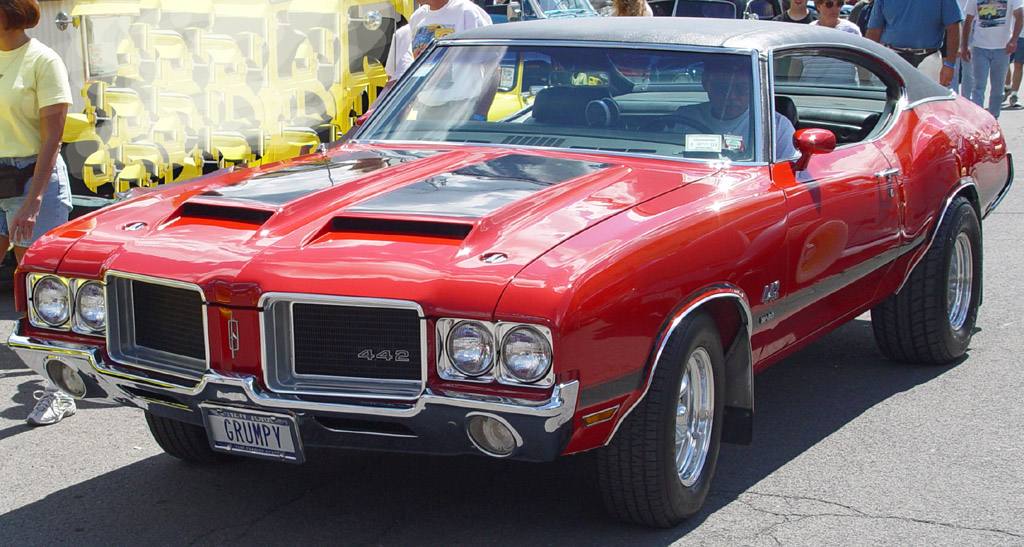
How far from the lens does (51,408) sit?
16.8ft

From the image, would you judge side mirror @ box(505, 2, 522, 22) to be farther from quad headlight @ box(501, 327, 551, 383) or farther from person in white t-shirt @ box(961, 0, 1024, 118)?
quad headlight @ box(501, 327, 551, 383)

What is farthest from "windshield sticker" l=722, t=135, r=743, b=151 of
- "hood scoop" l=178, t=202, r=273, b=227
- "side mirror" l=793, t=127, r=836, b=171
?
"hood scoop" l=178, t=202, r=273, b=227

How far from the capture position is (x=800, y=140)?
14.9ft

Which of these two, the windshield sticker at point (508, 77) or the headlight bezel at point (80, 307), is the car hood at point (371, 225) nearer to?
the headlight bezel at point (80, 307)

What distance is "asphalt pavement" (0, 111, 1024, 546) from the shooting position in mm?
3906

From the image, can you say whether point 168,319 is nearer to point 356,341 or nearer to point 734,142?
point 356,341

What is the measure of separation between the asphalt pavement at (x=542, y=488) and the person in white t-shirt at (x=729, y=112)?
3.83 feet

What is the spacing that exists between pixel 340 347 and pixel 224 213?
0.76 meters

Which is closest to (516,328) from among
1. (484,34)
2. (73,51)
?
(484,34)

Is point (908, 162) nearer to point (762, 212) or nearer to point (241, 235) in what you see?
point (762, 212)

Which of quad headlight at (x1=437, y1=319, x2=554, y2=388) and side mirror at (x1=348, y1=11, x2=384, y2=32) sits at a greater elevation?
side mirror at (x1=348, y1=11, x2=384, y2=32)

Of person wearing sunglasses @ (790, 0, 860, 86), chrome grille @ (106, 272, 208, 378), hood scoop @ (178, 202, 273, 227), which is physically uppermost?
person wearing sunglasses @ (790, 0, 860, 86)

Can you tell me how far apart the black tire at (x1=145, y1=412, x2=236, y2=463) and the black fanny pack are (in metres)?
1.47

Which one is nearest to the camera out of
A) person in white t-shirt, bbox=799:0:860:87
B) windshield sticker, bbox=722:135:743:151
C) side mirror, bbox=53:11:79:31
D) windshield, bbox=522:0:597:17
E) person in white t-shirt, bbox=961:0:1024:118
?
windshield sticker, bbox=722:135:743:151
